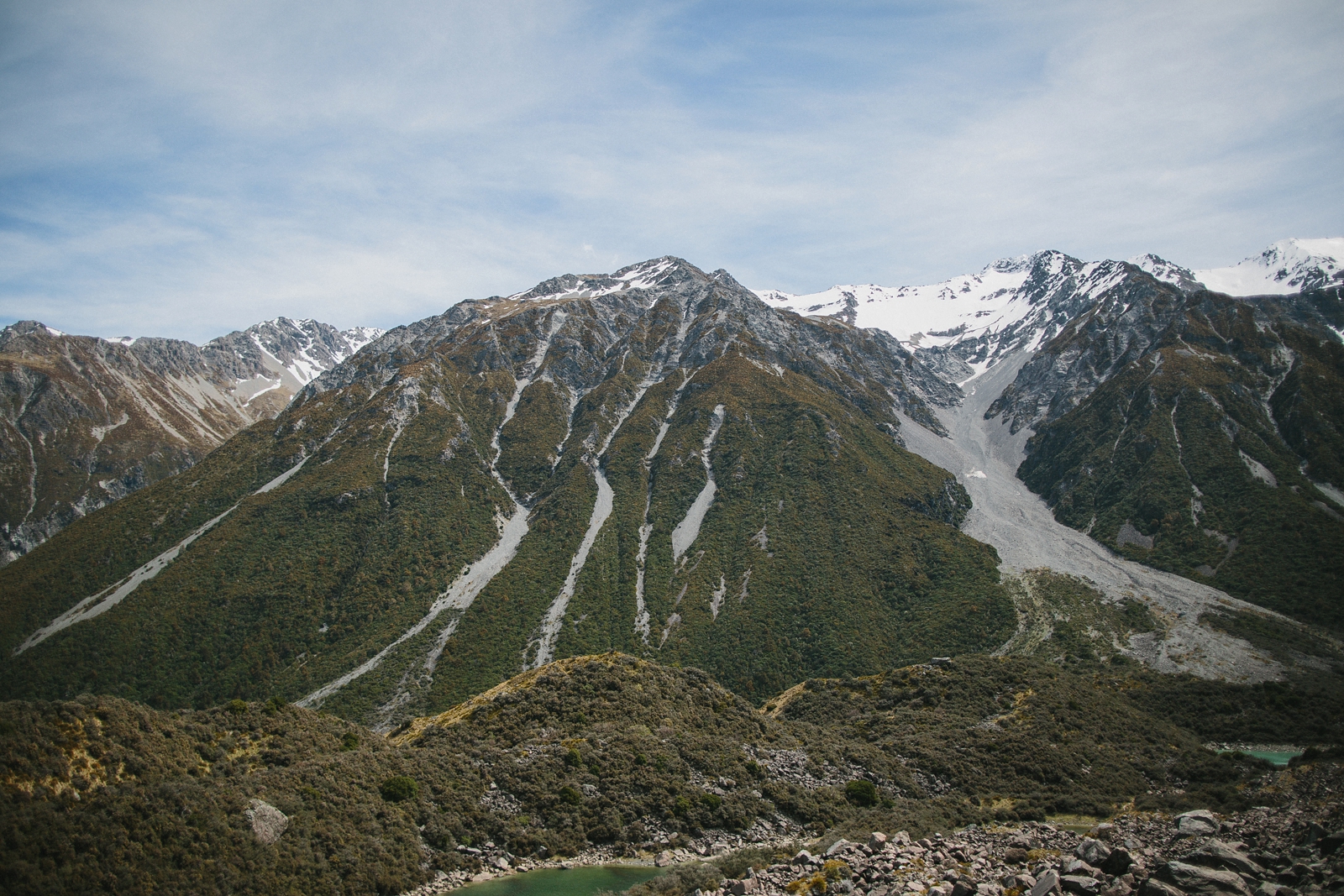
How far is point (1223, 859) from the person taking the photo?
20.2 meters

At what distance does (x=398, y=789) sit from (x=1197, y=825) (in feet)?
144

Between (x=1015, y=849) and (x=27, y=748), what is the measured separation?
48725 millimetres

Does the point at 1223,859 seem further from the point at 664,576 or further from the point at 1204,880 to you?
the point at 664,576

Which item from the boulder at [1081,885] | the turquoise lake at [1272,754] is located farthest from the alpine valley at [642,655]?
the boulder at [1081,885]

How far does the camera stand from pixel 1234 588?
14625 cm

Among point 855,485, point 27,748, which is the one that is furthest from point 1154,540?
point 27,748

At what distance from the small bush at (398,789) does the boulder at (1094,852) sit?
128ft

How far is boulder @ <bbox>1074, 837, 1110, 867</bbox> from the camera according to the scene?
22.2 meters

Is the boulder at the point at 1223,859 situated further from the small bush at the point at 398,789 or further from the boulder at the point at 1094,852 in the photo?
the small bush at the point at 398,789

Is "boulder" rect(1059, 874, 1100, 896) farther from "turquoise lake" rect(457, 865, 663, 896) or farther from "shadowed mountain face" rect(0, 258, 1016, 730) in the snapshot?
"shadowed mountain face" rect(0, 258, 1016, 730)

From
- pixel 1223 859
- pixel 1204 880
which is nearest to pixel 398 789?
pixel 1204 880

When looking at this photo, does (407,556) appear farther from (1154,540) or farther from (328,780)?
(1154,540)

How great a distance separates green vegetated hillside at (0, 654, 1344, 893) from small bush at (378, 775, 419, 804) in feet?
0.50

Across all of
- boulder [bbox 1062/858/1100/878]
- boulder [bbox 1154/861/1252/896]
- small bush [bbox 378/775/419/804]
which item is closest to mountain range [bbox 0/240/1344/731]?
small bush [bbox 378/775/419/804]
